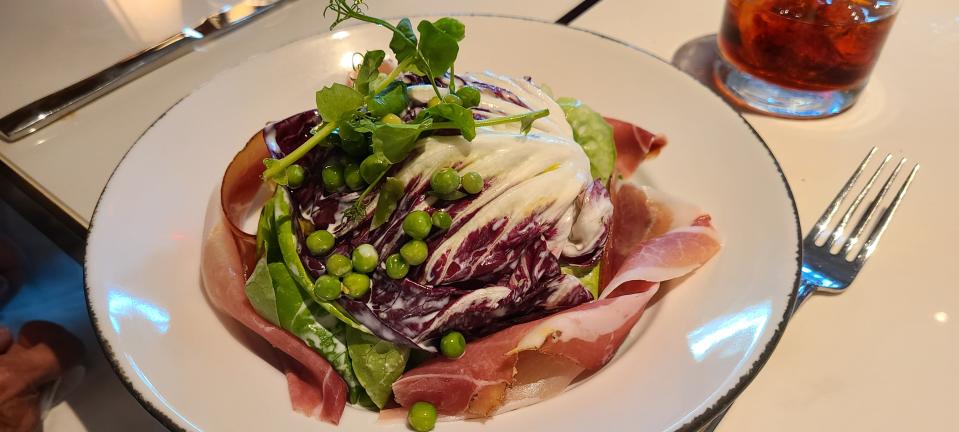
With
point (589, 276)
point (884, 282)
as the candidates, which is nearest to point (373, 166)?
point (589, 276)

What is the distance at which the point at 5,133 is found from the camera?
98.0 inches

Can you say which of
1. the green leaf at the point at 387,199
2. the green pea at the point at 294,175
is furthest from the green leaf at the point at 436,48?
the green pea at the point at 294,175

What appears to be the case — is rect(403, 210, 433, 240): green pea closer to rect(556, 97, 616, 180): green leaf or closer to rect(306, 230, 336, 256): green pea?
rect(306, 230, 336, 256): green pea

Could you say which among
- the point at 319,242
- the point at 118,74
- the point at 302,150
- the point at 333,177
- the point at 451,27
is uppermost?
the point at 451,27

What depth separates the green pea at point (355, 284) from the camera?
1585 mm

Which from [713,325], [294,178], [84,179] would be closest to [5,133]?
[84,179]

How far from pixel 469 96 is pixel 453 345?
698 millimetres

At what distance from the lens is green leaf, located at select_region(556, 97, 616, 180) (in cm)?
211

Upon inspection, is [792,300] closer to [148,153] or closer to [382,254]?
[382,254]

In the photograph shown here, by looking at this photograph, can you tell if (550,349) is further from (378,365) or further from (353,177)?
(353,177)

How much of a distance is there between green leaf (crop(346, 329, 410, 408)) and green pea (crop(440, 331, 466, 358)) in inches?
4.4

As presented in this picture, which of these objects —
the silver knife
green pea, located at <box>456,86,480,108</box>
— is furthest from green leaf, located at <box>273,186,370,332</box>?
the silver knife

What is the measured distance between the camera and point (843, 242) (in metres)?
2.07

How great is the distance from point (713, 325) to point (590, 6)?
2236 mm
